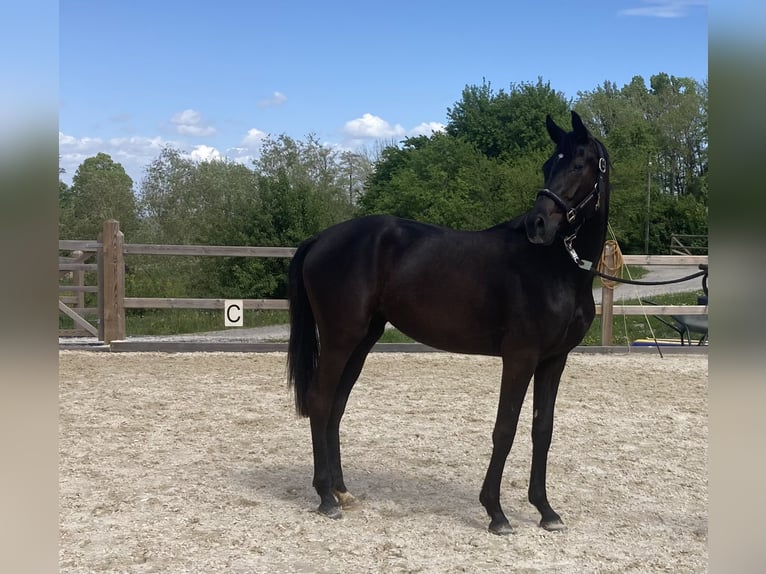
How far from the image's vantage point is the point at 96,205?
21328 millimetres

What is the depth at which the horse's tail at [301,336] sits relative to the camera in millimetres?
3824

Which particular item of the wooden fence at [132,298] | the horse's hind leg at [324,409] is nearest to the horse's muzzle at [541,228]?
the horse's hind leg at [324,409]

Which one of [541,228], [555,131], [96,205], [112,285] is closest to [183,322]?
[112,285]

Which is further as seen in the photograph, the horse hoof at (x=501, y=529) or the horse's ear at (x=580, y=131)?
the horse hoof at (x=501, y=529)

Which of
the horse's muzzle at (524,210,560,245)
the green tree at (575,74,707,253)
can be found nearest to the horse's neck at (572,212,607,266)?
the horse's muzzle at (524,210,560,245)

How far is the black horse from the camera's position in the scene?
3.21m

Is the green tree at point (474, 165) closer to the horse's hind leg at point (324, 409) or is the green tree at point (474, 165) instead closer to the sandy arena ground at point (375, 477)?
the sandy arena ground at point (375, 477)

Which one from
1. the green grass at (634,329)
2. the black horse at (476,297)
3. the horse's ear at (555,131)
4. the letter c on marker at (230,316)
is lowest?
the green grass at (634,329)

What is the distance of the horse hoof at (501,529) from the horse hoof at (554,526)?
0.21 metres

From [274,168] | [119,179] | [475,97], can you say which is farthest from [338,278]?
[475,97]

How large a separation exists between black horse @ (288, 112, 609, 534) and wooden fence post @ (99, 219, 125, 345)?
625cm
